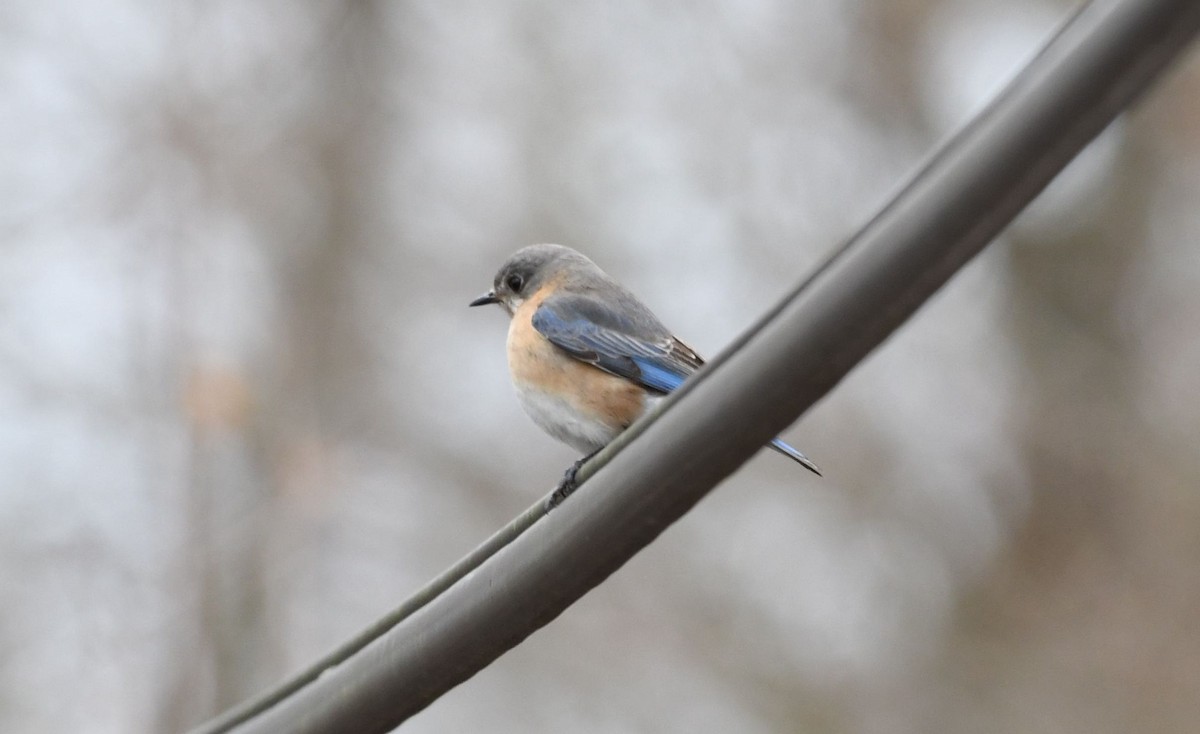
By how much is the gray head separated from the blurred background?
444 cm

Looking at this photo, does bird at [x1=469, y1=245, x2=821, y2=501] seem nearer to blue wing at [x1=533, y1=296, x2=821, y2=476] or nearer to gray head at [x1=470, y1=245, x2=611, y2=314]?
blue wing at [x1=533, y1=296, x2=821, y2=476]

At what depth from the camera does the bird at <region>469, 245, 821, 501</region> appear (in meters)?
4.37

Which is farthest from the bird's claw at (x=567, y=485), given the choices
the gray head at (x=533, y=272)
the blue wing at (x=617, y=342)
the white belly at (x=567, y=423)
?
the gray head at (x=533, y=272)

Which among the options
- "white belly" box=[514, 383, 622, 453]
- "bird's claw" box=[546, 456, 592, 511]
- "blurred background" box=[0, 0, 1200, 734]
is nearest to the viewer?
"bird's claw" box=[546, 456, 592, 511]

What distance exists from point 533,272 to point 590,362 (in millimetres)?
973

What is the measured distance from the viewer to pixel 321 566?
10.4m

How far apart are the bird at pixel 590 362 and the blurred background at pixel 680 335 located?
508 centimetres

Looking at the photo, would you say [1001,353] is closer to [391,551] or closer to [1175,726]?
[1175,726]

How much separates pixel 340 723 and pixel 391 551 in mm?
8325

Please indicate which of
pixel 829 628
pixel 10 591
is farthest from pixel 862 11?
pixel 10 591

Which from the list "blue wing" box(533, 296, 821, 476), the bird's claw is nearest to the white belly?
"blue wing" box(533, 296, 821, 476)

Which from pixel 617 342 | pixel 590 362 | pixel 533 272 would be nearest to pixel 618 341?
pixel 617 342

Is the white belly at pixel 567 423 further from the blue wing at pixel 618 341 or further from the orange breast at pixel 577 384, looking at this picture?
the blue wing at pixel 618 341

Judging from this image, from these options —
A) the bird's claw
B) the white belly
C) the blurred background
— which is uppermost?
the bird's claw
